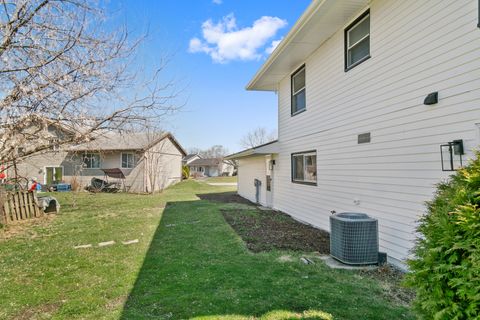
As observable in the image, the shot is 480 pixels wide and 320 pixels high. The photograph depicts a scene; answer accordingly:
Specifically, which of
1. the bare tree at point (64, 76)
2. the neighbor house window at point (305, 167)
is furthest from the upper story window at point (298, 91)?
the bare tree at point (64, 76)

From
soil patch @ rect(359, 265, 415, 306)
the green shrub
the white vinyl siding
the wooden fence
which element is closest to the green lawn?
soil patch @ rect(359, 265, 415, 306)

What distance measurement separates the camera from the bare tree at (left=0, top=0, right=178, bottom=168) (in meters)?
4.44

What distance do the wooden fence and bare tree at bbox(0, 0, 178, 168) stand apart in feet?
10.4

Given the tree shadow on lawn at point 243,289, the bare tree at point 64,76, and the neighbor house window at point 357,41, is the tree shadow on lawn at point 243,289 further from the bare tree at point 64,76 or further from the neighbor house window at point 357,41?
the neighbor house window at point 357,41

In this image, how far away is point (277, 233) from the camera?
6.97 meters

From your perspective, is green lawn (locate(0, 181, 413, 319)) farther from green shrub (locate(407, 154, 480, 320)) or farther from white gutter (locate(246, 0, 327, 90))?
white gutter (locate(246, 0, 327, 90))

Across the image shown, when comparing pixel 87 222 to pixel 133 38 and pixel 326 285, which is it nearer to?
pixel 133 38

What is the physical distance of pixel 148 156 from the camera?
840 inches

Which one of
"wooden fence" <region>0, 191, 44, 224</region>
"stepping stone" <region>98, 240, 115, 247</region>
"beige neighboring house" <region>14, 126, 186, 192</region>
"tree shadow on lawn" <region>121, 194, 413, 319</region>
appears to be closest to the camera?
"tree shadow on lawn" <region>121, 194, 413, 319</region>

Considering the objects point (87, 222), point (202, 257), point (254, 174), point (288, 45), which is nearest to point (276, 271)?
point (202, 257)

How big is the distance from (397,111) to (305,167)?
4068 millimetres

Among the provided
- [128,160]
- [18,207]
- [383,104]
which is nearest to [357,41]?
[383,104]

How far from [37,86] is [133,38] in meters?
2.02

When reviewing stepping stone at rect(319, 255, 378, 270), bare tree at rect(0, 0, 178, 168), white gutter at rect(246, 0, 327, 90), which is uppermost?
white gutter at rect(246, 0, 327, 90)
